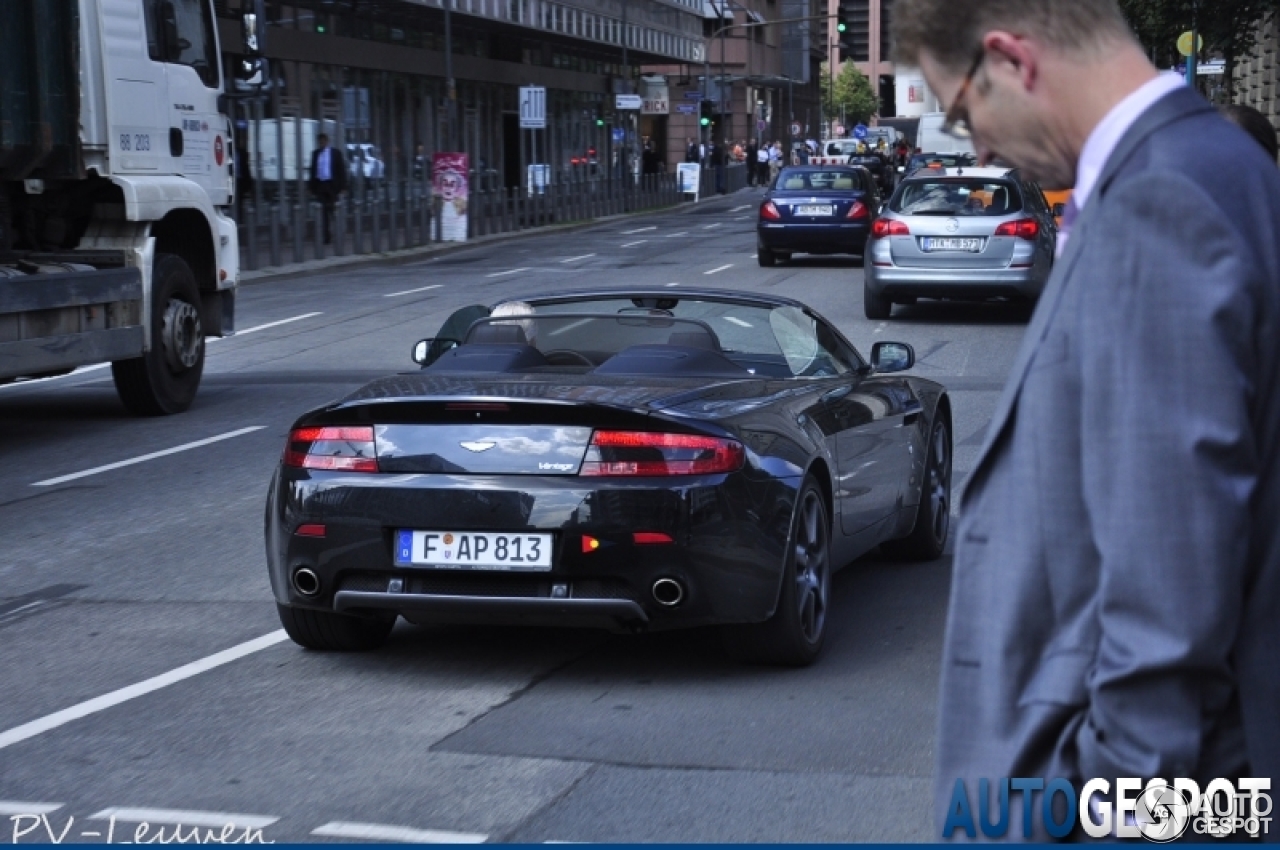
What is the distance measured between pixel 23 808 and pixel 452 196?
116ft

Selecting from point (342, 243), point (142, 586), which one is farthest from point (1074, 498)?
point (342, 243)

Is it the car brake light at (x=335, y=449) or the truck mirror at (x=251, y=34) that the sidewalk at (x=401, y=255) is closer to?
the truck mirror at (x=251, y=34)

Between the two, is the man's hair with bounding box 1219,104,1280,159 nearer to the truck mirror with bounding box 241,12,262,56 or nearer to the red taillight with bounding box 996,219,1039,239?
the truck mirror with bounding box 241,12,262,56

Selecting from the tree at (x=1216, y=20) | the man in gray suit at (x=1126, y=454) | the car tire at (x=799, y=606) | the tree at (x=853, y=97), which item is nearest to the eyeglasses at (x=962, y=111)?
the man in gray suit at (x=1126, y=454)

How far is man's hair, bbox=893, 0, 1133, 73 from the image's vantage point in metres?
2.00

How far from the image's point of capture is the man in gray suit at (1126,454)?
1854mm

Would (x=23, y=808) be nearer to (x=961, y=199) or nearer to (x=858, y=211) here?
(x=961, y=199)

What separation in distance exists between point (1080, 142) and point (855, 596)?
18.1ft

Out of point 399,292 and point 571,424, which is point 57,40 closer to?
point 571,424

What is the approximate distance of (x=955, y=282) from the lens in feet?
64.8

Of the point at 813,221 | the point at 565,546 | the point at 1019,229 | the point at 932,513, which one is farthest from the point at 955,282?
the point at 565,546

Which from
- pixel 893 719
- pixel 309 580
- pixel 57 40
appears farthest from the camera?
pixel 57 40

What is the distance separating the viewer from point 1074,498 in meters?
1.95

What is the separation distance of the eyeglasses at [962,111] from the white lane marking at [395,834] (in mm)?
2594
